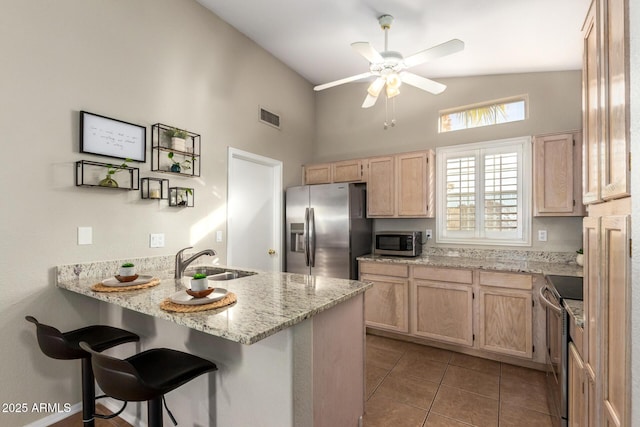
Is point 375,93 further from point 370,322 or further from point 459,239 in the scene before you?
point 370,322

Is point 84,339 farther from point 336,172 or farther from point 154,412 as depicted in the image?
point 336,172

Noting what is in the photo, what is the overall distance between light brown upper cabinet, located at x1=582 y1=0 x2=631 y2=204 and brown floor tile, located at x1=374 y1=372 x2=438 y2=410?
1.85m

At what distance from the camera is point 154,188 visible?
8.72 ft

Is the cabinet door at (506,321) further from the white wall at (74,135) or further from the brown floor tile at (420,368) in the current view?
the white wall at (74,135)

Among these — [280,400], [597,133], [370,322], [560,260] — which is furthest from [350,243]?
[597,133]

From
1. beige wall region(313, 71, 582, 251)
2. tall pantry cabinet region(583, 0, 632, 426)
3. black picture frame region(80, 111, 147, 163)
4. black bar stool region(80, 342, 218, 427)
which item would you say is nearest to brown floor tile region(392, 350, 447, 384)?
beige wall region(313, 71, 582, 251)

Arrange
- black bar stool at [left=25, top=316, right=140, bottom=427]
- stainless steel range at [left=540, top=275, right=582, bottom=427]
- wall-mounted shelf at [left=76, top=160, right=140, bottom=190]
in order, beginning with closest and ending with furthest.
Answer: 1. black bar stool at [left=25, top=316, right=140, bottom=427]
2. stainless steel range at [left=540, top=275, right=582, bottom=427]
3. wall-mounted shelf at [left=76, top=160, right=140, bottom=190]

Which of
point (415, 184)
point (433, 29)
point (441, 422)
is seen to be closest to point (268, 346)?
point (441, 422)

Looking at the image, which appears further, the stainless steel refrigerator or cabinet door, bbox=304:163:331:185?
cabinet door, bbox=304:163:331:185

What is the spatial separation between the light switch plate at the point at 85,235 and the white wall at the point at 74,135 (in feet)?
0.12

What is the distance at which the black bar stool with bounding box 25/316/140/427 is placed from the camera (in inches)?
62.4

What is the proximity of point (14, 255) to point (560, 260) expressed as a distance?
463 cm

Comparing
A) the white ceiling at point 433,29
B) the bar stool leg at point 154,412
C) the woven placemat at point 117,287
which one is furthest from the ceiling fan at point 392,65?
the bar stool leg at point 154,412

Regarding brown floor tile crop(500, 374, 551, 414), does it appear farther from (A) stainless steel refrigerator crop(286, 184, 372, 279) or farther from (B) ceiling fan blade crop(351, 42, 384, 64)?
(B) ceiling fan blade crop(351, 42, 384, 64)
